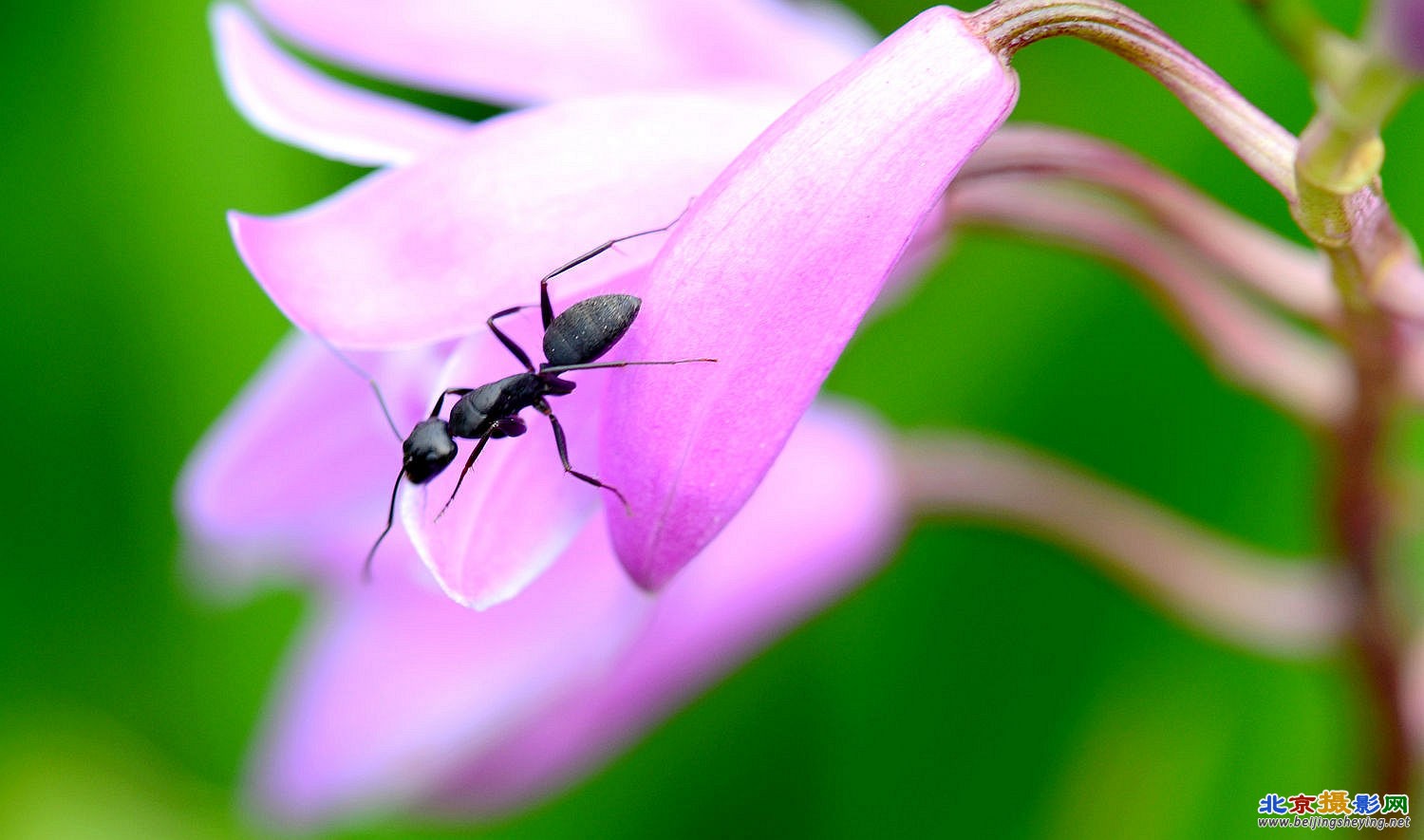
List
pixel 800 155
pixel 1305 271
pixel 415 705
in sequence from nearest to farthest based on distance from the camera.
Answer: pixel 800 155 → pixel 1305 271 → pixel 415 705

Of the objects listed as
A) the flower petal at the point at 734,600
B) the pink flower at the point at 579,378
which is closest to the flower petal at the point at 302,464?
the pink flower at the point at 579,378

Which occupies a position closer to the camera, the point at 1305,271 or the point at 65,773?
the point at 1305,271

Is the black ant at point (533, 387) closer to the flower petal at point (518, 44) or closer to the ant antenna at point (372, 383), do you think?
the ant antenna at point (372, 383)

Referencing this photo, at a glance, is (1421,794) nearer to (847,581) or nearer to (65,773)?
(847,581)

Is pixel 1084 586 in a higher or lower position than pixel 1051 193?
lower

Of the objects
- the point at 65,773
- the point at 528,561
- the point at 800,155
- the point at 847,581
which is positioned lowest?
the point at 65,773

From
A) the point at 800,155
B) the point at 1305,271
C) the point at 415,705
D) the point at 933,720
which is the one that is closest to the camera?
the point at 800,155

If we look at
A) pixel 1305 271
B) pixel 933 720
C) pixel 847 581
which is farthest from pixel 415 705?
pixel 1305 271
